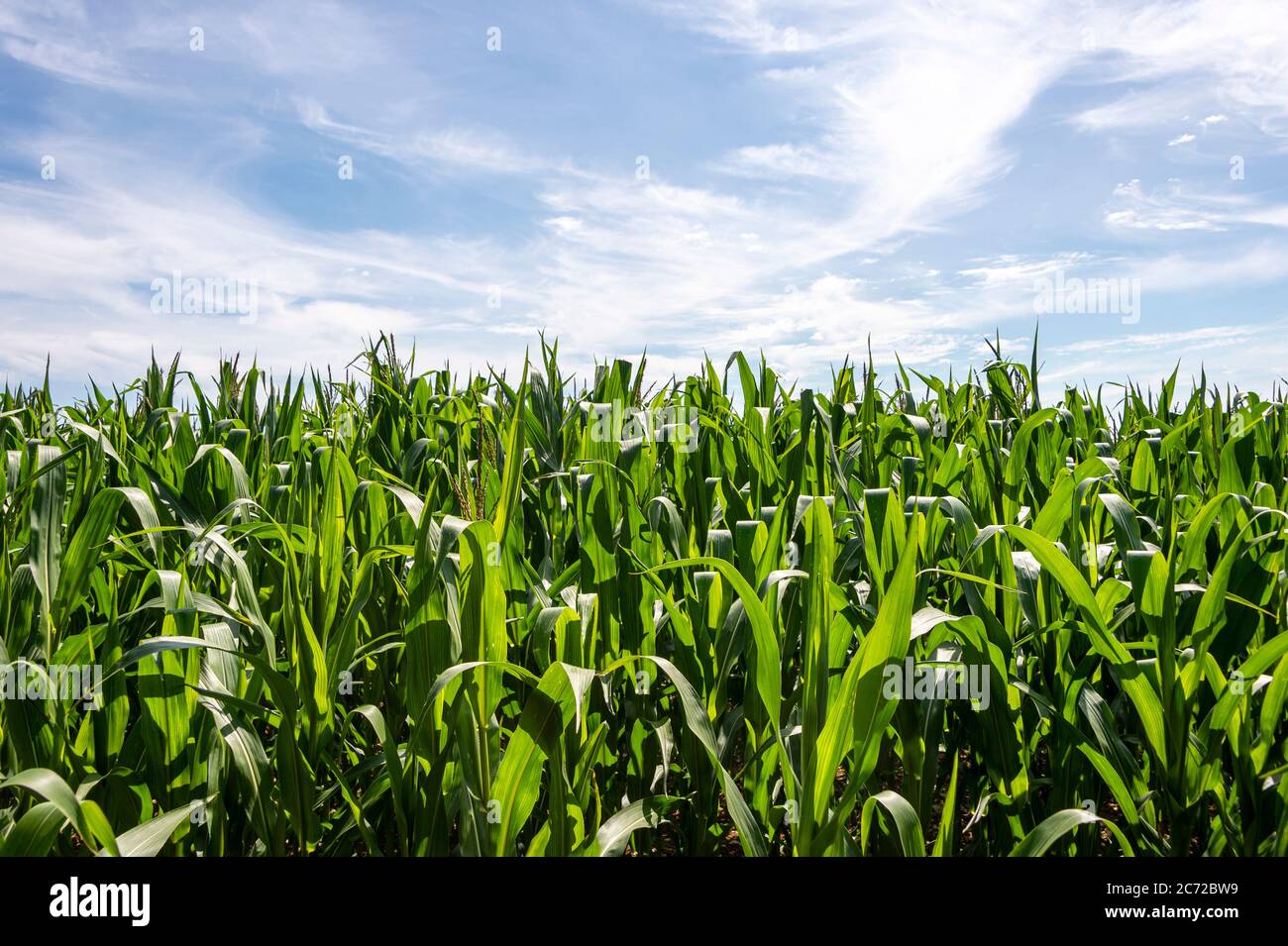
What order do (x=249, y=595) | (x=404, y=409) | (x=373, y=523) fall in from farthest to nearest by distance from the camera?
(x=404, y=409)
(x=373, y=523)
(x=249, y=595)

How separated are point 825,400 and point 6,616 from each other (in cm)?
284

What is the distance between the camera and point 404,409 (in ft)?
10.8

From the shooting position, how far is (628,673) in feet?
5.37

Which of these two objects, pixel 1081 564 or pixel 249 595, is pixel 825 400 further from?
pixel 249 595

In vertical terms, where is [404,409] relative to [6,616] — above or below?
above

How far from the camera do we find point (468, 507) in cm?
134

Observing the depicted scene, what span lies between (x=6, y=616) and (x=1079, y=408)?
15.3 ft

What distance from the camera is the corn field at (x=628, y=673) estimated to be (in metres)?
1.30

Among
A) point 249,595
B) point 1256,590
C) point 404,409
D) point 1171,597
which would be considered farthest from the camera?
point 404,409

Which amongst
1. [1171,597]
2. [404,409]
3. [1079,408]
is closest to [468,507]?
[1171,597]

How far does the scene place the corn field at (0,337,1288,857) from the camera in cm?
130
